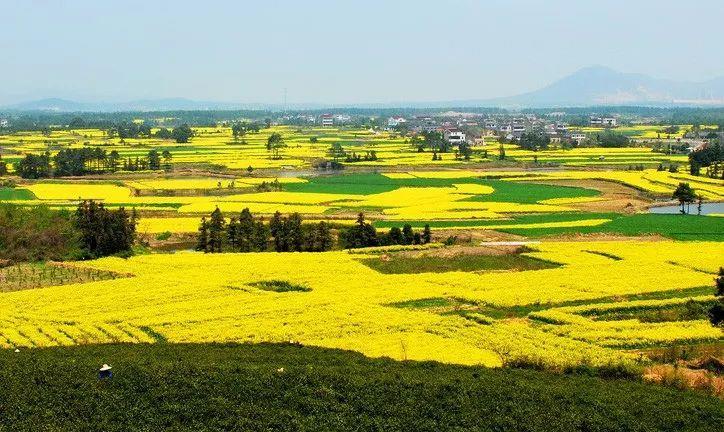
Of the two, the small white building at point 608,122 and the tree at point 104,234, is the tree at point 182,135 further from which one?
the small white building at point 608,122

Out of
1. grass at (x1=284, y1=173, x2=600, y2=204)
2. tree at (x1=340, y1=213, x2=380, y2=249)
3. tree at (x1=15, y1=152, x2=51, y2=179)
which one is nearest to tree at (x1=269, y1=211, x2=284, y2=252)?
tree at (x1=340, y1=213, x2=380, y2=249)

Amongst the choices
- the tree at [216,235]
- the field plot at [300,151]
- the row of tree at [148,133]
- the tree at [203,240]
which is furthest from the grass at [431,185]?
the row of tree at [148,133]

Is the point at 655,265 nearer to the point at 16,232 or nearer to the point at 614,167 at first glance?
the point at 16,232

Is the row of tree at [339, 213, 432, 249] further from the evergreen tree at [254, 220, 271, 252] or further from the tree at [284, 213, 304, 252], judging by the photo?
the evergreen tree at [254, 220, 271, 252]

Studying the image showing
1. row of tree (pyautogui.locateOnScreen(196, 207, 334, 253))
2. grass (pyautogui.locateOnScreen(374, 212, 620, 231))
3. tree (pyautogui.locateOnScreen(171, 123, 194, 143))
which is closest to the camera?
row of tree (pyautogui.locateOnScreen(196, 207, 334, 253))

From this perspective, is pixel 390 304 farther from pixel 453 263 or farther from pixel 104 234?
pixel 104 234

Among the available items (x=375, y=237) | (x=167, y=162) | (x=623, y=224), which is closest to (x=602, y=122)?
(x=167, y=162)
